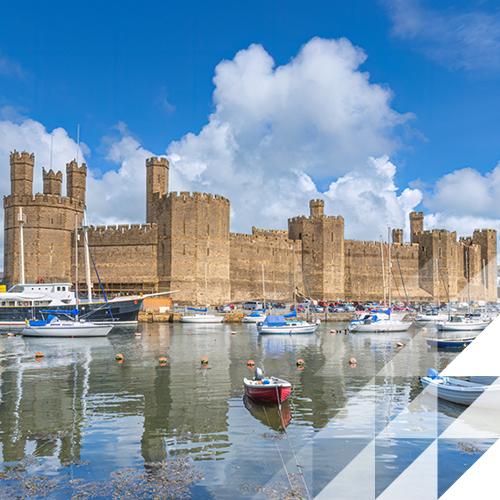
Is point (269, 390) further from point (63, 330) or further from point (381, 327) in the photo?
point (381, 327)

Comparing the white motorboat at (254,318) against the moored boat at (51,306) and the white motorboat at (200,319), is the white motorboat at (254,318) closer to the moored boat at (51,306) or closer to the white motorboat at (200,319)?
the white motorboat at (200,319)

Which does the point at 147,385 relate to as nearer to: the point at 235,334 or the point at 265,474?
the point at 265,474

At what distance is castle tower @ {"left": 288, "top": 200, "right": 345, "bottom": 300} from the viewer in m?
59.1

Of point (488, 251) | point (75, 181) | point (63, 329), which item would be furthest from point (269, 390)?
point (488, 251)

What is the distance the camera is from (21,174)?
48969 millimetres

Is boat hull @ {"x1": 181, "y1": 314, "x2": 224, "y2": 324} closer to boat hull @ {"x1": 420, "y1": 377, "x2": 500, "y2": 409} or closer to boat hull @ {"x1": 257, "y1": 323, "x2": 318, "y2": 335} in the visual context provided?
boat hull @ {"x1": 257, "y1": 323, "x2": 318, "y2": 335}

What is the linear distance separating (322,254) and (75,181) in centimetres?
2844

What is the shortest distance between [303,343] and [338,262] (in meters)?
32.6

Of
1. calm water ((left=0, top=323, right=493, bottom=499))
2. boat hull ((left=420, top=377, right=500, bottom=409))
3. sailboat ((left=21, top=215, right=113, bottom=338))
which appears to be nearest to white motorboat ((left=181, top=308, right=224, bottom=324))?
sailboat ((left=21, top=215, right=113, bottom=338))

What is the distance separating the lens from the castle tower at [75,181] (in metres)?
51.8

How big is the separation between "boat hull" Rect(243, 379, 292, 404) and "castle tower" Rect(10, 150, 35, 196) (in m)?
42.5

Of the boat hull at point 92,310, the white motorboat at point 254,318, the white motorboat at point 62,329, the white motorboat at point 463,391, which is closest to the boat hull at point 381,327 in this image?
the white motorboat at point 254,318

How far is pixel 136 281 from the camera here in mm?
48594

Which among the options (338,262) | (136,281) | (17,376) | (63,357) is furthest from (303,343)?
(338,262)
